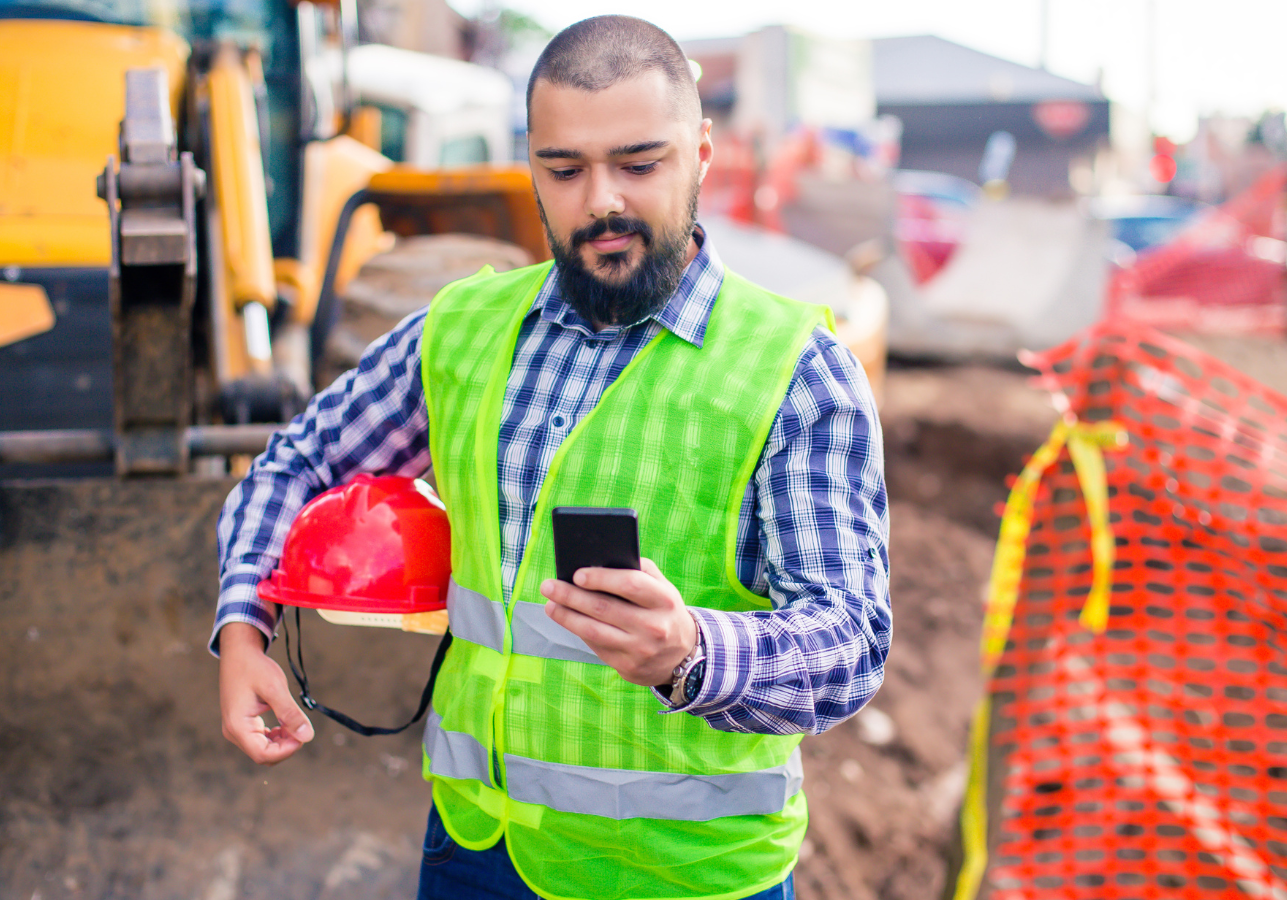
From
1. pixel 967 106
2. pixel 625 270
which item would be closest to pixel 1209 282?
pixel 625 270

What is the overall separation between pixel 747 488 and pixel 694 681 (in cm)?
30

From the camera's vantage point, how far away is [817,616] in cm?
121

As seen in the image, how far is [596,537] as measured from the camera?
1075 mm

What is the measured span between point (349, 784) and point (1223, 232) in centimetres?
1472

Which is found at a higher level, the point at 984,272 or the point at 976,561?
the point at 984,272

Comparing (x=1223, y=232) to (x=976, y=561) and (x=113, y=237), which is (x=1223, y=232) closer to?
(x=976, y=561)

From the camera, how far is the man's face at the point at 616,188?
1.35 meters

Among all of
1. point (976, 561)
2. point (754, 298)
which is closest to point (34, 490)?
point (754, 298)

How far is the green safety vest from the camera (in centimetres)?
134

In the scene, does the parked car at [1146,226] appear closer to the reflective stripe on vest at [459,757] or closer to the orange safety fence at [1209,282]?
the orange safety fence at [1209,282]

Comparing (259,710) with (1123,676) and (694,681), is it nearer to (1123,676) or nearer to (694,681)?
(694,681)

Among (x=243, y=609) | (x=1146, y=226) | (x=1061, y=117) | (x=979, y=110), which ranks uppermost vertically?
(x=979, y=110)

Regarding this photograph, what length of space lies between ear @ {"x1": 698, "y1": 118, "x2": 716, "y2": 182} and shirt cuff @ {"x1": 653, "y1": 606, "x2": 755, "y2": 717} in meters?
0.66

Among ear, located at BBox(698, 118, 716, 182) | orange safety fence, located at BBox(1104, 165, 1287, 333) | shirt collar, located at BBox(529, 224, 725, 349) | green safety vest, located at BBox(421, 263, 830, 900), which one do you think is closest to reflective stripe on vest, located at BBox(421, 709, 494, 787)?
green safety vest, located at BBox(421, 263, 830, 900)
